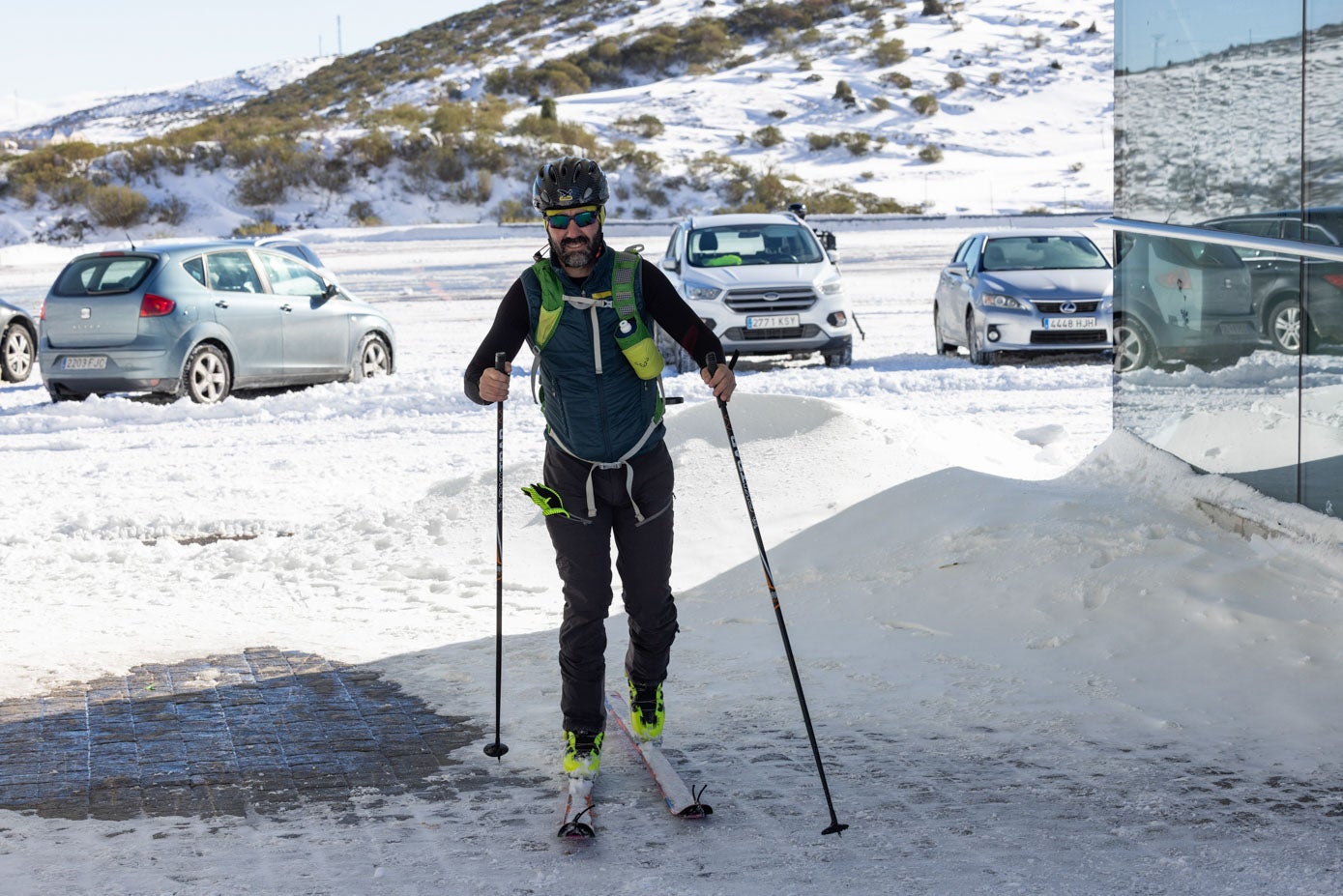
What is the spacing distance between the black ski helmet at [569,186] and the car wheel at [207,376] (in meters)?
11.3

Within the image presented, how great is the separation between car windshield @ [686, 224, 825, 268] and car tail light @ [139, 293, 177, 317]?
222 inches

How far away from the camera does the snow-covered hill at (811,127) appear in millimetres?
53250

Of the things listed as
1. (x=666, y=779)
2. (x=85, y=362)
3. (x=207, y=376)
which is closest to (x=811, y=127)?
(x=207, y=376)

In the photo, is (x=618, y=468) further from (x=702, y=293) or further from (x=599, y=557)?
(x=702, y=293)

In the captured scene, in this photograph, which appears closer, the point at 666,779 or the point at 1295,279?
the point at 666,779

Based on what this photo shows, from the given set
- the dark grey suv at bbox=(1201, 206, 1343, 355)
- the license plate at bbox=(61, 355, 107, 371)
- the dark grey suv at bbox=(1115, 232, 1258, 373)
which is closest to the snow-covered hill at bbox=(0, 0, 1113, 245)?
the license plate at bbox=(61, 355, 107, 371)

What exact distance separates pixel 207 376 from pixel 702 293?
5153 mm

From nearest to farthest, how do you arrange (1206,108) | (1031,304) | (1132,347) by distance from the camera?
(1206,108) → (1132,347) → (1031,304)

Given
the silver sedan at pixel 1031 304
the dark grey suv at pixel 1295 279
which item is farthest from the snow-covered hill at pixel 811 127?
the dark grey suv at pixel 1295 279

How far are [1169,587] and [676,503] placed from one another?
10.7ft

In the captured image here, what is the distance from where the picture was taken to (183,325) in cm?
1554

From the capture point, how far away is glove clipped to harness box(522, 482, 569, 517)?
503 centimetres

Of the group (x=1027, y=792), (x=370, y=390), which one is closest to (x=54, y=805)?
(x=1027, y=792)

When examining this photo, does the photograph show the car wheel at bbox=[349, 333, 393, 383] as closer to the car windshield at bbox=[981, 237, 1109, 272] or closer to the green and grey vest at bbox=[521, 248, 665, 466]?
the car windshield at bbox=[981, 237, 1109, 272]
